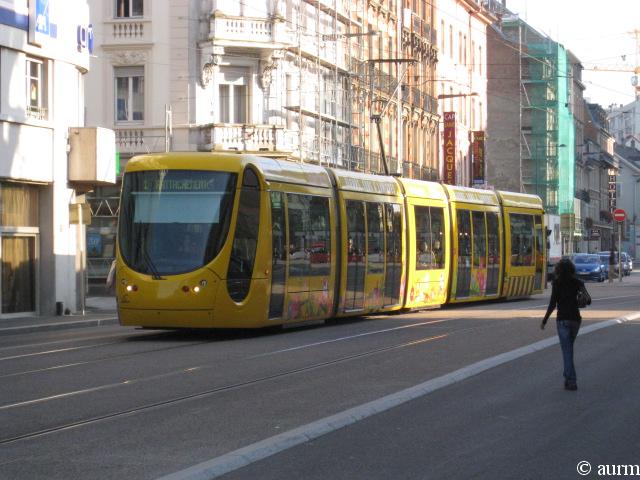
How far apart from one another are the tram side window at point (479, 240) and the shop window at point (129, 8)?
13.5 metres

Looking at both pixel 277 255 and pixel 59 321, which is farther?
pixel 59 321

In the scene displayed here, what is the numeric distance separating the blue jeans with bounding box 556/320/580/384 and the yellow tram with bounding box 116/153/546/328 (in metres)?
8.12

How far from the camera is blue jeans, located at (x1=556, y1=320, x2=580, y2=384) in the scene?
45.7ft

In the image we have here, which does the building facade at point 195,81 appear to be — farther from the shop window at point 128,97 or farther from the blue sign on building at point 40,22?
the blue sign on building at point 40,22

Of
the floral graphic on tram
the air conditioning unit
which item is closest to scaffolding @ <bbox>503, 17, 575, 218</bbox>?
the air conditioning unit

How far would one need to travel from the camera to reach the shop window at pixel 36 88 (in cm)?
3020

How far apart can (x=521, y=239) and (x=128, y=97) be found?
43.4 ft

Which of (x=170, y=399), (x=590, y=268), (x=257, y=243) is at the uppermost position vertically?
(x=257, y=243)

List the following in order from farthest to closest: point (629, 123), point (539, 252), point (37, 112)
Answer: point (629, 123) → point (539, 252) → point (37, 112)

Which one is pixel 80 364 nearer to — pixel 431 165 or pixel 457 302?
pixel 457 302

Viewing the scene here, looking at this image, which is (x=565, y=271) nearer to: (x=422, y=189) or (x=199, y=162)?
(x=199, y=162)

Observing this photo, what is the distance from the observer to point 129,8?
1624 inches

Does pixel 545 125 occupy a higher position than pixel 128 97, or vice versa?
pixel 545 125

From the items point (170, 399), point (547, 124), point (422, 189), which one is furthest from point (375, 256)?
point (547, 124)
